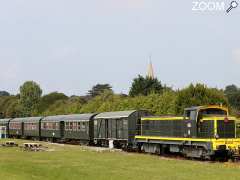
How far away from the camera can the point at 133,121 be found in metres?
36.3

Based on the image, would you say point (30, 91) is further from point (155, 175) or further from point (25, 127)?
point (155, 175)

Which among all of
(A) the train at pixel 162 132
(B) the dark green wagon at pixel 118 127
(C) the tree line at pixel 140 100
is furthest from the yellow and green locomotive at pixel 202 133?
(C) the tree line at pixel 140 100

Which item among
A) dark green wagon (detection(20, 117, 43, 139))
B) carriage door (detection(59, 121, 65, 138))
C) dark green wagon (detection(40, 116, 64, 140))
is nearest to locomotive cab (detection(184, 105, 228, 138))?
carriage door (detection(59, 121, 65, 138))

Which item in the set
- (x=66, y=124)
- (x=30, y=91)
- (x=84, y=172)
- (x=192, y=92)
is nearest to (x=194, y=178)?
(x=84, y=172)

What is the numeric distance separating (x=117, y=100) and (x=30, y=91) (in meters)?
71.9

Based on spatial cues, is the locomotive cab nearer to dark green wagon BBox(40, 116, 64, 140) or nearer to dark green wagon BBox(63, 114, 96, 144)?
dark green wagon BBox(63, 114, 96, 144)

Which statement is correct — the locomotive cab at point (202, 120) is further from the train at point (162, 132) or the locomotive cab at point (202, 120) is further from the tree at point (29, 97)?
the tree at point (29, 97)

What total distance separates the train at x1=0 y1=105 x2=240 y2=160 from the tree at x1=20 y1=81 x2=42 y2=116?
75.6 meters

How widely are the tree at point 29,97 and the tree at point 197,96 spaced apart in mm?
85765

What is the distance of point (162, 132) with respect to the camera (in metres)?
31.8

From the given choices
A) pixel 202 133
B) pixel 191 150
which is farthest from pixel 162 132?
pixel 202 133

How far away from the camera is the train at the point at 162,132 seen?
2648 cm

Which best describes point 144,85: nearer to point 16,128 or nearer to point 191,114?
point 16,128

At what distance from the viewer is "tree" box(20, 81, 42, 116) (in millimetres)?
127000
